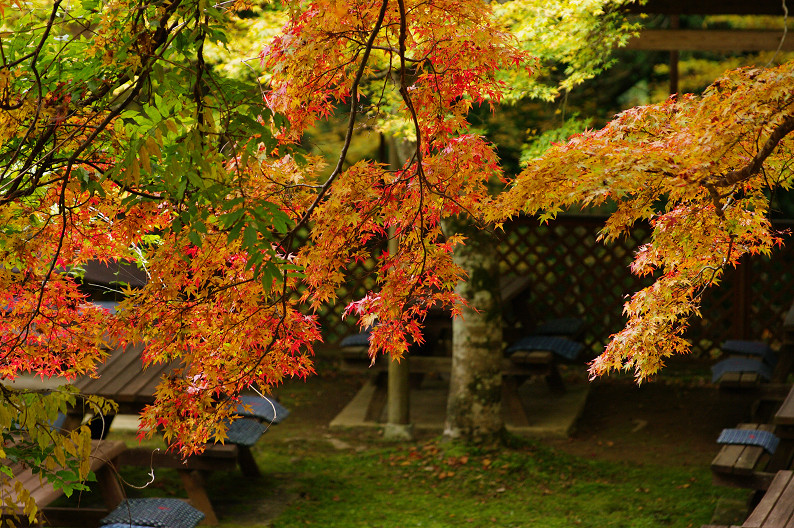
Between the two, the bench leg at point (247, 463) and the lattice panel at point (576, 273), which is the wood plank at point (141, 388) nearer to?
the bench leg at point (247, 463)

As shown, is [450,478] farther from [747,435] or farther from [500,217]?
[500,217]

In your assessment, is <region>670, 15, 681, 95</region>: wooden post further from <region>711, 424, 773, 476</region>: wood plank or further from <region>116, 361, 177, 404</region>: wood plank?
<region>116, 361, 177, 404</region>: wood plank

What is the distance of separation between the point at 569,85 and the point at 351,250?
9.97ft

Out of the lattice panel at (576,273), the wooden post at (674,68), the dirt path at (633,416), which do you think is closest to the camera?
the dirt path at (633,416)

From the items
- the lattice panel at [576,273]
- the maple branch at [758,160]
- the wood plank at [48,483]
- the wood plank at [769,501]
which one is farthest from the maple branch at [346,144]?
the lattice panel at [576,273]

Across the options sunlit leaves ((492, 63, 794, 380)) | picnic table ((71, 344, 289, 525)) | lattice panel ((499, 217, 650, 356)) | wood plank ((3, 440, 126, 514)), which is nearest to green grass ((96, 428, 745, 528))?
picnic table ((71, 344, 289, 525))

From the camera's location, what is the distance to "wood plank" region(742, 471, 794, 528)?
370 centimetres

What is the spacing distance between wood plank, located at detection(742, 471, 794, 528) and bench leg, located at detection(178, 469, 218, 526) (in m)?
3.00

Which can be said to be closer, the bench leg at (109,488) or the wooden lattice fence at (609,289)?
the bench leg at (109,488)

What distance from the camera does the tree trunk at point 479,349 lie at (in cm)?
651

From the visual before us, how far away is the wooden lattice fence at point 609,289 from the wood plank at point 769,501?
4513 mm

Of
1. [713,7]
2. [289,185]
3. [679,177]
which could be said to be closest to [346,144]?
[289,185]

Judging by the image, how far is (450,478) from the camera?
20.0ft

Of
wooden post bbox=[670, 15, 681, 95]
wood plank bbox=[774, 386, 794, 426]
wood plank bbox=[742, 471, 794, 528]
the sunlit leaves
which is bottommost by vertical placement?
wood plank bbox=[742, 471, 794, 528]
